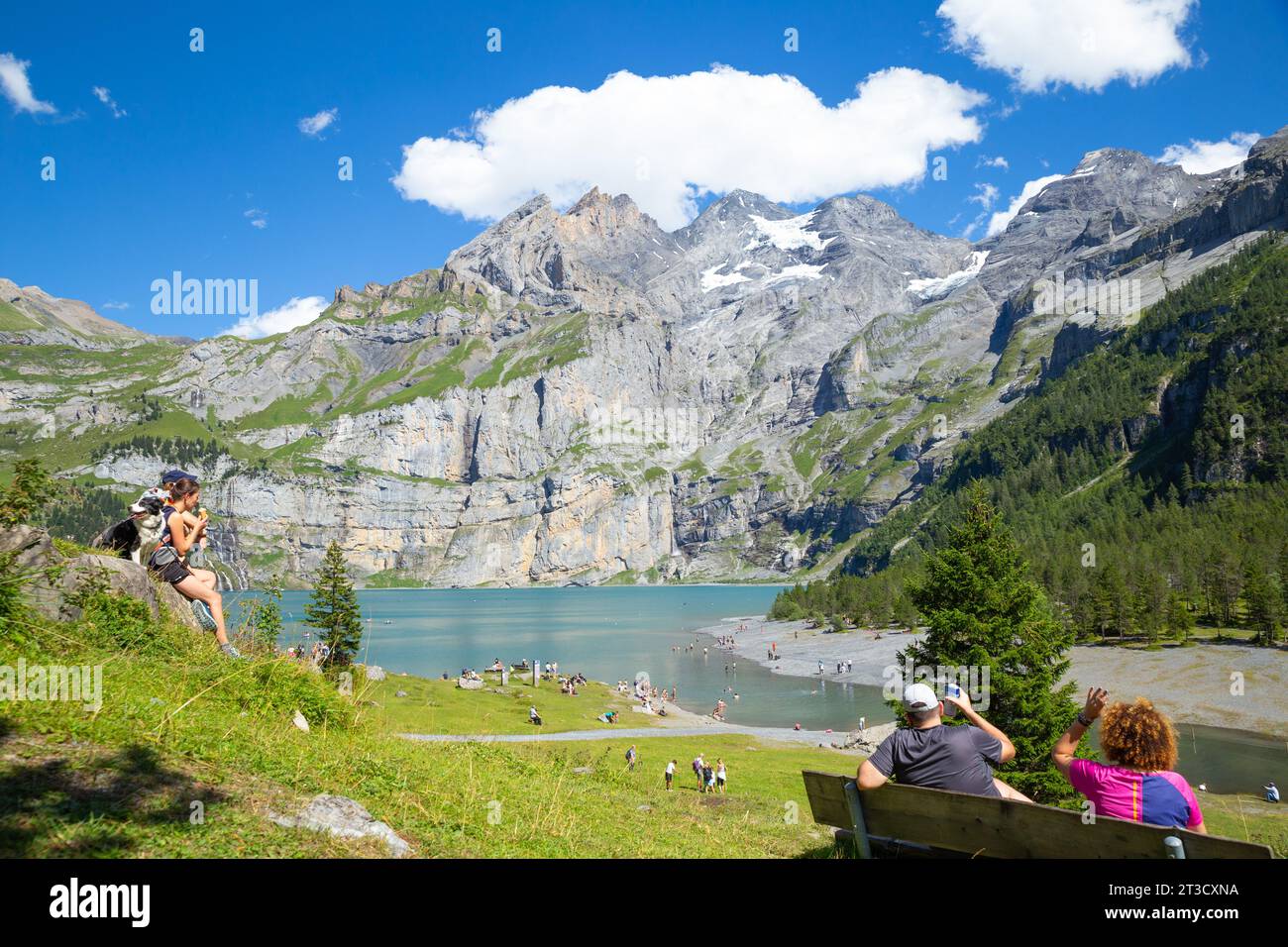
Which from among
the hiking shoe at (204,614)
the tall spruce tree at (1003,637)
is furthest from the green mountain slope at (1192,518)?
the hiking shoe at (204,614)

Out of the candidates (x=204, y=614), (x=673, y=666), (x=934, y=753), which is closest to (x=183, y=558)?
(x=204, y=614)

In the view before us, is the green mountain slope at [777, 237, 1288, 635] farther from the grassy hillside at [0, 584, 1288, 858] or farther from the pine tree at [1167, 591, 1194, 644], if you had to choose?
the grassy hillside at [0, 584, 1288, 858]

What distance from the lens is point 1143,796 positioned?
20.7ft

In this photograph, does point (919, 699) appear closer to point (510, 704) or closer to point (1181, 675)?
point (510, 704)

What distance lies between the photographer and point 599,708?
216 feet

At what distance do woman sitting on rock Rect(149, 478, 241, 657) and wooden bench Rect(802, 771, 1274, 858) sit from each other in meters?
8.98

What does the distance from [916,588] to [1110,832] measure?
81.1 feet

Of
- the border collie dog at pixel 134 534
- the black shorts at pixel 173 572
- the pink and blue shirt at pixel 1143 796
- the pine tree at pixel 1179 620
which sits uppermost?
the border collie dog at pixel 134 534

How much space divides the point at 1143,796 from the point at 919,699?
195 cm

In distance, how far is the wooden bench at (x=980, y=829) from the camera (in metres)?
4.82

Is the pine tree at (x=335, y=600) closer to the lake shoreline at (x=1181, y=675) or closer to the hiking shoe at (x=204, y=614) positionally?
the hiking shoe at (x=204, y=614)

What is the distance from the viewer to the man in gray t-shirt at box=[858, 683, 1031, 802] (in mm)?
7051
